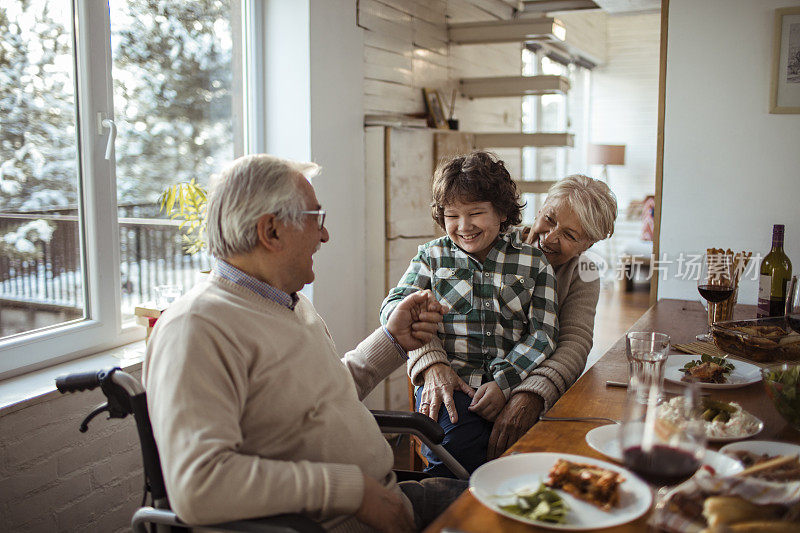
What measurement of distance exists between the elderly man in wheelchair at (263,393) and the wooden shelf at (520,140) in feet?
9.12

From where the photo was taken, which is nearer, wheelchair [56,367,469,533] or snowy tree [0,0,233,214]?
wheelchair [56,367,469,533]

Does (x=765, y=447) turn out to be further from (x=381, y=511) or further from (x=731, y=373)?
(x=381, y=511)

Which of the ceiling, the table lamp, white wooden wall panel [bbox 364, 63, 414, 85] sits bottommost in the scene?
the table lamp

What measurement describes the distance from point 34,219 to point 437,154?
2.13m

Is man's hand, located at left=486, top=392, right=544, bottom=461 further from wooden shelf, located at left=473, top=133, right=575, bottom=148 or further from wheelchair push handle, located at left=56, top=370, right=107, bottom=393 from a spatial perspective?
wooden shelf, located at left=473, top=133, right=575, bottom=148

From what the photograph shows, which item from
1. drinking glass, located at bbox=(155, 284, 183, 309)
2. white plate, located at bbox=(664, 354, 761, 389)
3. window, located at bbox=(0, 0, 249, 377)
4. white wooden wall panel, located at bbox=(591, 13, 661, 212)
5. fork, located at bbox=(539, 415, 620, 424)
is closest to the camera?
fork, located at bbox=(539, 415, 620, 424)

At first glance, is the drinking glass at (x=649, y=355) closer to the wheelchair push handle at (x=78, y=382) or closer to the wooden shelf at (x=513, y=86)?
the wheelchair push handle at (x=78, y=382)

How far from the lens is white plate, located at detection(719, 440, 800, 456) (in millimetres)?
1231

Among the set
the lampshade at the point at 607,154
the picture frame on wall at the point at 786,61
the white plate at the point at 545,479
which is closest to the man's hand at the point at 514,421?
the white plate at the point at 545,479

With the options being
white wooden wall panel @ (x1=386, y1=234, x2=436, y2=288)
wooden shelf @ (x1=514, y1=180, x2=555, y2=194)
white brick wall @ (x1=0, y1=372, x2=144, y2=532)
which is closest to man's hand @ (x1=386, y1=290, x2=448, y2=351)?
white brick wall @ (x1=0, y1=372, x2=144, y2=532)

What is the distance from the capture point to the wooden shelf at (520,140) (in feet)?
13.8

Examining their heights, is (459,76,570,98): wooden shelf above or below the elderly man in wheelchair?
above

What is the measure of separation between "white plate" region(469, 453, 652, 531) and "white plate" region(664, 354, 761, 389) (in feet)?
1.93

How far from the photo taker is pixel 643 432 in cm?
98
